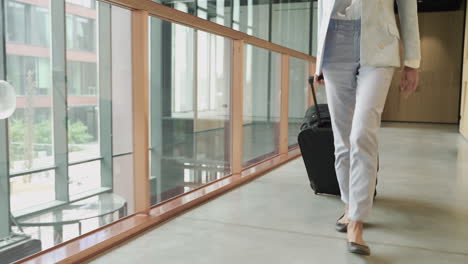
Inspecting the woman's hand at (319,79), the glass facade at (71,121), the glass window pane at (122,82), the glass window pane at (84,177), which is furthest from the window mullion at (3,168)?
the woman's hand at (319,79)

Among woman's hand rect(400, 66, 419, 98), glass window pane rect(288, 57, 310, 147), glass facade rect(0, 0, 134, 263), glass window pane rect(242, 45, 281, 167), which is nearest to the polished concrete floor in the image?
glass facade rect(0, 0, 134, 263)

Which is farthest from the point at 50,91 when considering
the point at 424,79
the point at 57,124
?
the point at 424,79

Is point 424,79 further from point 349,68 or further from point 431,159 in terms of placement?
point 349,68

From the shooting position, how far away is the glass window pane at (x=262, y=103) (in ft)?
13.7

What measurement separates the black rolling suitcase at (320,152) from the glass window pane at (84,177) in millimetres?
1440

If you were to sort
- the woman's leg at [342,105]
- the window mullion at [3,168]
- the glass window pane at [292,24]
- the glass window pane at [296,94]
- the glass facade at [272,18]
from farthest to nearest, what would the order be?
the glass window pane at [292,24]
the glass facade at [272,18]
the glass window pane at [296,94]
the window mullion at [3,168]
the woman's leg at [342,105]

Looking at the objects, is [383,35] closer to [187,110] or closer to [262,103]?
[262,103]

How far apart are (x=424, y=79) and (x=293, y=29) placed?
4718 millimetres

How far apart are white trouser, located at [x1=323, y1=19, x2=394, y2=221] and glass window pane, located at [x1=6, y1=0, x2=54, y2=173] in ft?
5.31

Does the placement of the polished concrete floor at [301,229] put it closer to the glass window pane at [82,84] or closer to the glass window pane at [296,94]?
the glass window pane at [82,84]

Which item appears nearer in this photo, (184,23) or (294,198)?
(184,23)

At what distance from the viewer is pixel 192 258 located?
1655mm

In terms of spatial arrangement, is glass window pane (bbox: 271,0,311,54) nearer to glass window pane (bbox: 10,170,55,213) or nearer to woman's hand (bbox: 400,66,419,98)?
glass window pane (bbox: 10,170,55,213)

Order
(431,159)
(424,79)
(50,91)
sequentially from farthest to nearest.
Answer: (424,79)
(431,159)
(50,91)
